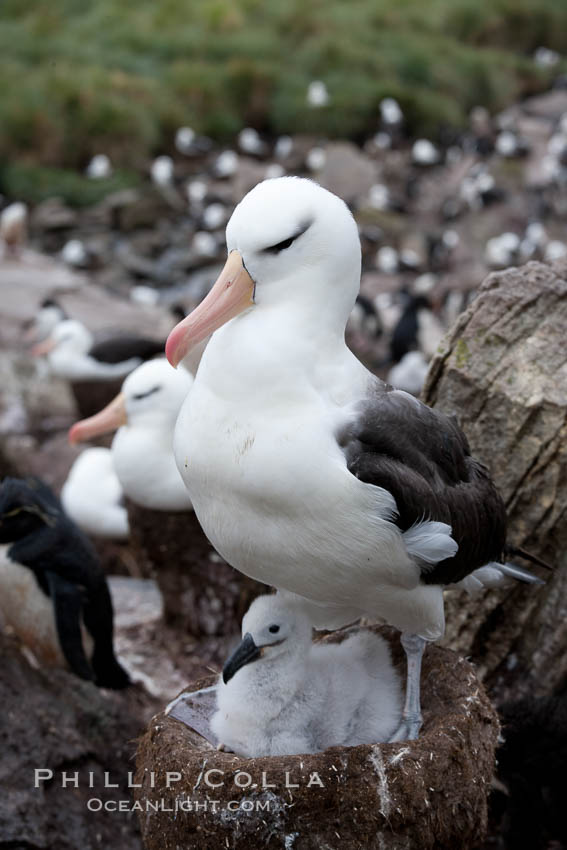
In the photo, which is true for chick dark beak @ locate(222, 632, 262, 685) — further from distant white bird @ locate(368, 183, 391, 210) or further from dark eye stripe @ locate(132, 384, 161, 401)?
distant white bird @ locate(368, 183, 391, 210)

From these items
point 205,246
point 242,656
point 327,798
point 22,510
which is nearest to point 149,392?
point 22,510

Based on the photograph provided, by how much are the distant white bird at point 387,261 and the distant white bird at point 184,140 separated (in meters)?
6.38

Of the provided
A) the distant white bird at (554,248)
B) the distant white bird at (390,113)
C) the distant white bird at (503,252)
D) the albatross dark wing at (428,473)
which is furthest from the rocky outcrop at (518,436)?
the distant white bird at (390,113)

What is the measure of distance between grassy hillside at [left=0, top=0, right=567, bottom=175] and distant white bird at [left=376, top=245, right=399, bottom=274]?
658cm

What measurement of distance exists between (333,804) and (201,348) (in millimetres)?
2762

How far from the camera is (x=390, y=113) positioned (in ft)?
87.5

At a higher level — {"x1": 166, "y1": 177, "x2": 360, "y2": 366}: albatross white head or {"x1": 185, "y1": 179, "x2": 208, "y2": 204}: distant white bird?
{"x1": 166, "y1": 177, "x2": 360, "y2": 366}: albatross white head

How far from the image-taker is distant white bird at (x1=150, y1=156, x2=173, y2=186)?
23828mm

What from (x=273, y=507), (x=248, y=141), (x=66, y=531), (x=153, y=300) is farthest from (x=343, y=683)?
(x=248, y=141)

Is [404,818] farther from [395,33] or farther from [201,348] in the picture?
[395,33]

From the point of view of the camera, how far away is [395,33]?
31.0 m

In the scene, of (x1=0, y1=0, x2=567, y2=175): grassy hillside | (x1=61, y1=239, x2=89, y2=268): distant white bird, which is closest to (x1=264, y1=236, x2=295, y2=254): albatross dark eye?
(x1=61, y1=239, x2=89, y2=268): distant white bird

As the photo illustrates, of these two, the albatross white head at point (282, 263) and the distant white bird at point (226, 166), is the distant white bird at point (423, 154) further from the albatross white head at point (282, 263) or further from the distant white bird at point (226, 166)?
the albatross white head at point (282, 263)

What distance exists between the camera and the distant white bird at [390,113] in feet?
87.6
